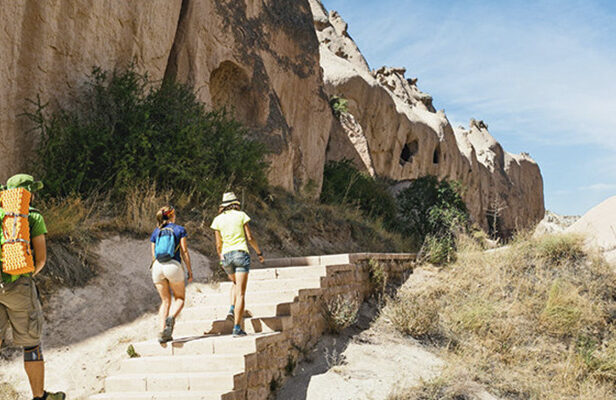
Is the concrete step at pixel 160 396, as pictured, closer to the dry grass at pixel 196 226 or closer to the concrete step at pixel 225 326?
the concrete step at pixel 225 326

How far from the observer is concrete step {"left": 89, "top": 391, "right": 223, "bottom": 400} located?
5012 millimetres

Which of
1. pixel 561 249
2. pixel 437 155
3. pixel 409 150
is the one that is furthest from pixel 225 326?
pixel 437 155

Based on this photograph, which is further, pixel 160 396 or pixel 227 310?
pixel 227 310

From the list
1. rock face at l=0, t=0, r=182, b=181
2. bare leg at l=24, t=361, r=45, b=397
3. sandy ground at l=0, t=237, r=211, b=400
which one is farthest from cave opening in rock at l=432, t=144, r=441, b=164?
bare leg at l=24, t=361, r=45, b=397

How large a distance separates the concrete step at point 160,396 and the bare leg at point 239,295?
930 mm

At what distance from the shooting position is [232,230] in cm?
623

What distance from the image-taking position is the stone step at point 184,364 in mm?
5406

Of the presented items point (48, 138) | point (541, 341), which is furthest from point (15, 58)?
point (541, 341)

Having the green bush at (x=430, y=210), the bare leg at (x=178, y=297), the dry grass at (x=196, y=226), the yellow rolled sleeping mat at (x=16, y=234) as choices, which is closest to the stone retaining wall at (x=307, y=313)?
the bare leg at (x=178, y=297)

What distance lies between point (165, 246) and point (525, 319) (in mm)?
5888

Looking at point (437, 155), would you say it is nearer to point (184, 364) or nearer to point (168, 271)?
point (168, 271)

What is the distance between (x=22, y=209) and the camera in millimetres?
4812

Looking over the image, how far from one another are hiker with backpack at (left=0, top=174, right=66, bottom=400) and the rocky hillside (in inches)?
151

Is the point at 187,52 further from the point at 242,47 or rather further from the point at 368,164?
the point at 368,164
